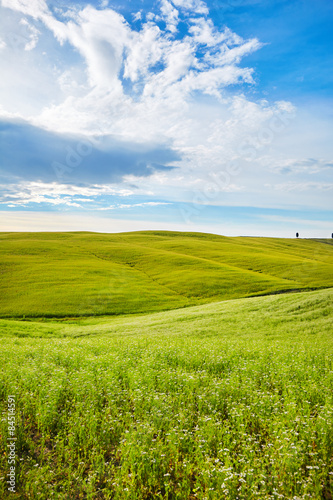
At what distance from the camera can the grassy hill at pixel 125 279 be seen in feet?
155

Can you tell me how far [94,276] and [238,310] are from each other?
36479 millimetres

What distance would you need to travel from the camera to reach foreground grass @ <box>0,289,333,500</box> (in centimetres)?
624

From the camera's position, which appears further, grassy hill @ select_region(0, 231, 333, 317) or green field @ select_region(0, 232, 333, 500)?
grassy hill @ select_region(0, 231, 333, 317)

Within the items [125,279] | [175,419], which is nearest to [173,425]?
[175,419]

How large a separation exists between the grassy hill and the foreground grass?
3177 cm

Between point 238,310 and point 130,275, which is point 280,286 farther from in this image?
point 130,275

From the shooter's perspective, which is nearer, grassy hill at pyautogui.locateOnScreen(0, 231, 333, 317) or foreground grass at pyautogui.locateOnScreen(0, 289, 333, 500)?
foreground grass at pyautogui.locateOnScreen(0, 289, 333, 500)

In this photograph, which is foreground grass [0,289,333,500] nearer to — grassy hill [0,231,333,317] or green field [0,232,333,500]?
green field [0,232,333,500]

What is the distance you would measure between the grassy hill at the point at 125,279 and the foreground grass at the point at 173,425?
3177cm

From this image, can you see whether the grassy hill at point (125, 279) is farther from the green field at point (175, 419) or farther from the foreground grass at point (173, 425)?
the foreground grass at point (173, 425)

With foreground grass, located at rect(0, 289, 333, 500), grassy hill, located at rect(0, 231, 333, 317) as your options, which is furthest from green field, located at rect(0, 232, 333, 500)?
grassy hill, located at rect(0, 231, 333, 317)

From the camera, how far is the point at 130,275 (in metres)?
64.8

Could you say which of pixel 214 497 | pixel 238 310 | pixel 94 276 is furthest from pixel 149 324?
pixel 94 276

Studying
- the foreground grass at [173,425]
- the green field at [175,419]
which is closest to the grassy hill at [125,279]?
the green field at [175,419]
